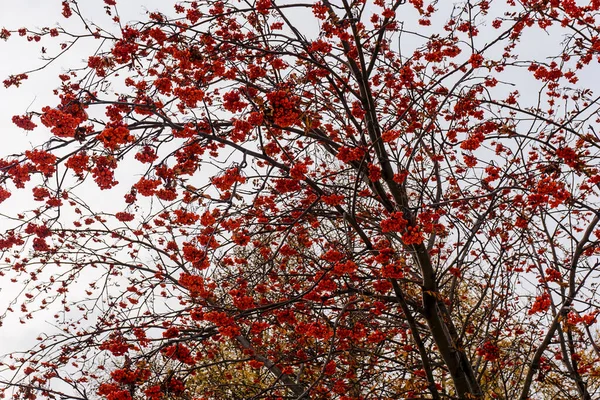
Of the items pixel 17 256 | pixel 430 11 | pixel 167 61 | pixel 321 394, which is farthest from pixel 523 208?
pixel 17 256

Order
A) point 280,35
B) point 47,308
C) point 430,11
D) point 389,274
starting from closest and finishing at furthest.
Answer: point 389,274
point 280,35
point 430,11
point 47,308

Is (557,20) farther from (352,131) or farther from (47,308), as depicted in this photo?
(47,308)

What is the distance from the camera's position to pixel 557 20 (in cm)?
632

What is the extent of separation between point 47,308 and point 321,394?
17.3ft

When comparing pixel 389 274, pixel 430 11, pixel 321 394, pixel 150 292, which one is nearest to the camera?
pixel 389 274

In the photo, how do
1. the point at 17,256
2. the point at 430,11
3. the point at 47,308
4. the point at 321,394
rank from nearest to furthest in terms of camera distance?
the point at 321,394, the point at 430,11, the point at 17,256, the point at 47,308

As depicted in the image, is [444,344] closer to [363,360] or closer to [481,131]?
[363,360]

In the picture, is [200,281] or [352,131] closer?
[200,281]

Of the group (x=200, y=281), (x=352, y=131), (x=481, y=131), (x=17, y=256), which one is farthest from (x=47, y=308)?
(x=481, y=131)

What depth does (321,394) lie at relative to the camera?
613 cm

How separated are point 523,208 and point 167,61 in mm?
5204

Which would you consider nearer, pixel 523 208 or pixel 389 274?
pixel 389 274

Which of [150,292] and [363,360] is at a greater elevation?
[150,292]

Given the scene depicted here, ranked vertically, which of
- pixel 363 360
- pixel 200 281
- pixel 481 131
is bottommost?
pixel 363 360
